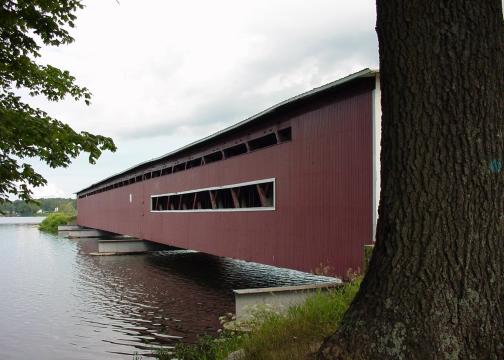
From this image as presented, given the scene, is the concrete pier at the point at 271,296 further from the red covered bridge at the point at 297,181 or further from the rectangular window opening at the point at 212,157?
the rectangular window opening at the point at 212,157

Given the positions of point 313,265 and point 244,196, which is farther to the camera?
point 244,196

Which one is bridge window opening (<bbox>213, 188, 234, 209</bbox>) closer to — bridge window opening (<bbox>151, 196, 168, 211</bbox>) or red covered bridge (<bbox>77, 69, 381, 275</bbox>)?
red covered bridge (<bbox>77, 69, 381, 275</bbox>)

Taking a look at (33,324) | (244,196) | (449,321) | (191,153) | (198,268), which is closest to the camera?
(449,321)

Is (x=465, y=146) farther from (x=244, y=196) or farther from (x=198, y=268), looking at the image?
(x=198, y=268)

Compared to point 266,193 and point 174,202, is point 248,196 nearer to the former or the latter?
point 266,193

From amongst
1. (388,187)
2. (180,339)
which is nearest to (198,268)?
(180,339)

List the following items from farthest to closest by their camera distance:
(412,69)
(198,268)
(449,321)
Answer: (198,268)
(412,69)
(449,321)

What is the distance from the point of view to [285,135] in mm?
14070

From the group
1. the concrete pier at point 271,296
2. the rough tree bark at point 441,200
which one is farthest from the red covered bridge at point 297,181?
the rough tree bark at point 441,200

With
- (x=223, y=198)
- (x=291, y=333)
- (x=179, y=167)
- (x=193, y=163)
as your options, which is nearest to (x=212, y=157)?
(x=223, y=198)

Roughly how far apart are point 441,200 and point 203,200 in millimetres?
17915

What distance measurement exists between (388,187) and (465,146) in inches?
23.4

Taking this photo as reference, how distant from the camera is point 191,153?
21484 millimetres

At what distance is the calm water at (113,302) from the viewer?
1165 cm
